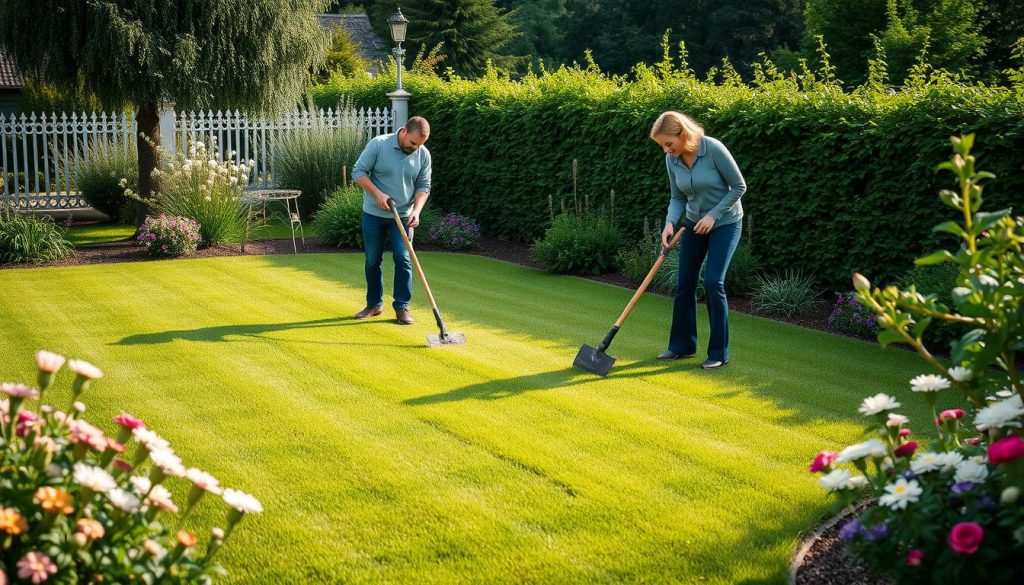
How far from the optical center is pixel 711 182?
7.05 m

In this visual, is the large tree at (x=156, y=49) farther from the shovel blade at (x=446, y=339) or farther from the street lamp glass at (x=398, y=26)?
the shovel blade at (x=446, y=339)

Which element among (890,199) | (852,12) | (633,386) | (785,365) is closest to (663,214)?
(890,199)

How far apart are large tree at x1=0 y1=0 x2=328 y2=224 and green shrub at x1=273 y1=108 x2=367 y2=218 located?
127 centimetres

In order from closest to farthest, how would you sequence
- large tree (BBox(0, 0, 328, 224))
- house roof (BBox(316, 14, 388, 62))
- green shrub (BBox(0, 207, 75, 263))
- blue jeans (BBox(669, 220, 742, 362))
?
1. blue jeans (BBox(669, 220, 742, 362))
2. green shrub (BBox(0, 207, 75, 263))
3. large tree (BBox(0, 0, 328, 224))
4. house roof (BBox(316, 14, 388, 62))

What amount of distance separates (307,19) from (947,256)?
1423 centimetres

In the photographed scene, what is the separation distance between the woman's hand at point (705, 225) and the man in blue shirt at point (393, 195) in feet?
9.00

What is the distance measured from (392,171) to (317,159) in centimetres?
819

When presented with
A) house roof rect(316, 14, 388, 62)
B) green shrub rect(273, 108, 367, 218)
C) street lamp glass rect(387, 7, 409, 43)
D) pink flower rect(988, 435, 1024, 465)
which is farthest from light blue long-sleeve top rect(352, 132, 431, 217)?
house roof rect(316, 14, 388, 62)

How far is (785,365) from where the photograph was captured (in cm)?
758

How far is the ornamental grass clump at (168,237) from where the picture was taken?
514 inches

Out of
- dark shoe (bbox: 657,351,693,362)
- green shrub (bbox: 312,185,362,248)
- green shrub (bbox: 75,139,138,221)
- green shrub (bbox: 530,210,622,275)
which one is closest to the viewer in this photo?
dark shoe (bbox: 657,351,693,362)

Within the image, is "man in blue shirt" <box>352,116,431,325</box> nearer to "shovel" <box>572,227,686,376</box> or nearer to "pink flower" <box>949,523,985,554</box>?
"shovel" <box>572,227,686,376</box>

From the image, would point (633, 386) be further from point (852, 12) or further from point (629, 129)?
point (852, 12)

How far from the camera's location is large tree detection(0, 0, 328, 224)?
13750mm
